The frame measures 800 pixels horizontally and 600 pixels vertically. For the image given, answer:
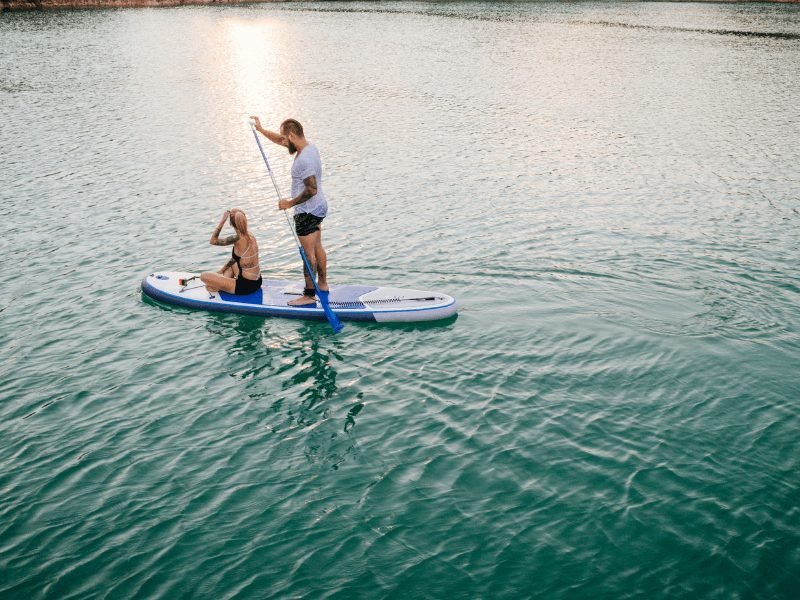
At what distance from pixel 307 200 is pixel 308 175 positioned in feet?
1.61

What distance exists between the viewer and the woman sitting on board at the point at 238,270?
13.5 m

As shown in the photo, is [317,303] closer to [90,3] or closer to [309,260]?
[309,260]

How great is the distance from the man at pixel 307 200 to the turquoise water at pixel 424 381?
36.5 inches

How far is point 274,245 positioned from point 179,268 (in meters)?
2.41

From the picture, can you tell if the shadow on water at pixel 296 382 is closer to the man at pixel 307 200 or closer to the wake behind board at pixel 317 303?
the wake behind board at pixel 317 303

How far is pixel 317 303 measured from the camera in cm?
1359

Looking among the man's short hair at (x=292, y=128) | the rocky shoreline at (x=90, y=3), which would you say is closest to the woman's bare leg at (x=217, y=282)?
the man's short hair at (x=292, y=128)

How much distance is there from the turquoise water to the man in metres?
0.93

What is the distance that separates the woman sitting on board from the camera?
13.5 meters

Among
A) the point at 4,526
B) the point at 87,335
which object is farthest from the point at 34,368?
the point at 4,526

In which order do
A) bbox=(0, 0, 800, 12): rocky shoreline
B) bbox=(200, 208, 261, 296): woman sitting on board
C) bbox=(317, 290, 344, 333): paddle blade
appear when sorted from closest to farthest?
bbox=(317, 290, 344, 333): paddle blade < bbox=(200, 208, 261, 296): woman sitting on board < bbox=(0, 0, 800, 12): rocky shoreline

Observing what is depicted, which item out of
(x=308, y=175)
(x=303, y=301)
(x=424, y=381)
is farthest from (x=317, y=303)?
(x=424, y=381)

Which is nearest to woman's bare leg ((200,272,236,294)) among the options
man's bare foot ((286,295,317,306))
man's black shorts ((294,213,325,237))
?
man's bare foot ((286,295,317,306))

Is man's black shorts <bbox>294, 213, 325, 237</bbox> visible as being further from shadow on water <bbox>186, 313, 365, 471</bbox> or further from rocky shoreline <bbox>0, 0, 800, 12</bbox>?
rocky shoreline <bbox>0, 0, 800, 12</bbox>
